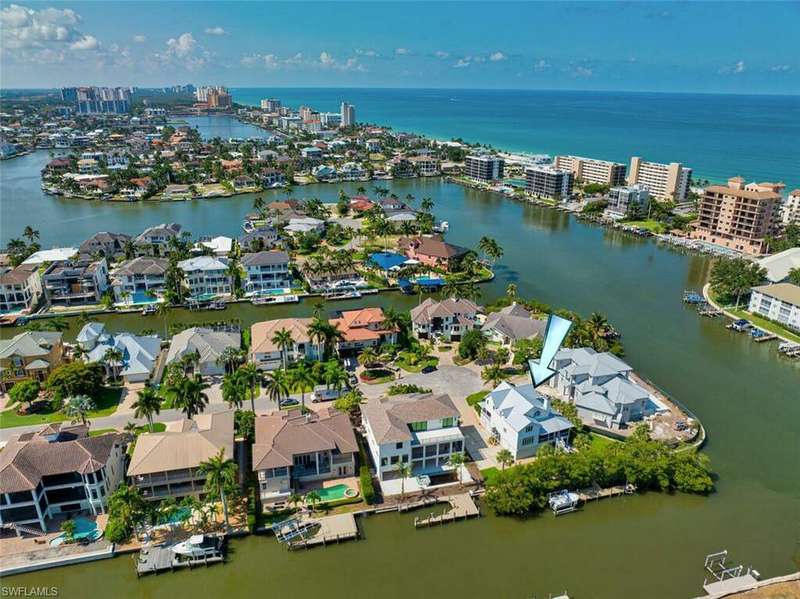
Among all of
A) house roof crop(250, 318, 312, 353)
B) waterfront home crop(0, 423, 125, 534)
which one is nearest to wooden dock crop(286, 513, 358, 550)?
waterfront home crop(0, 423, 125, 534)

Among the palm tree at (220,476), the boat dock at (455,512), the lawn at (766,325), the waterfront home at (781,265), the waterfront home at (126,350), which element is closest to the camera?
the palm tree at (220,476)

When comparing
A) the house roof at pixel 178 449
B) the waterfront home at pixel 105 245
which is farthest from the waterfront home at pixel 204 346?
the waterfront home at pixel 105 245

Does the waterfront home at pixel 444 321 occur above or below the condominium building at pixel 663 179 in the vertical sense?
below

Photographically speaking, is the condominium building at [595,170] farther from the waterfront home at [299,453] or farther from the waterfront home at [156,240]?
the waterfront home at [299,453]

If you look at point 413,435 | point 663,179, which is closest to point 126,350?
point 413,435

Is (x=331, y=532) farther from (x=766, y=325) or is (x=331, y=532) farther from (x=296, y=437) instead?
(x=766, y=325)

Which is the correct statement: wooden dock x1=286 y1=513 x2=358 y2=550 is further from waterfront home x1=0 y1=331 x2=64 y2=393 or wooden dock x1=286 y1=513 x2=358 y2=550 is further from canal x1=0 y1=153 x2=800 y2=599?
waterfront home x1=0 y1=331 x2=64 y2=393
